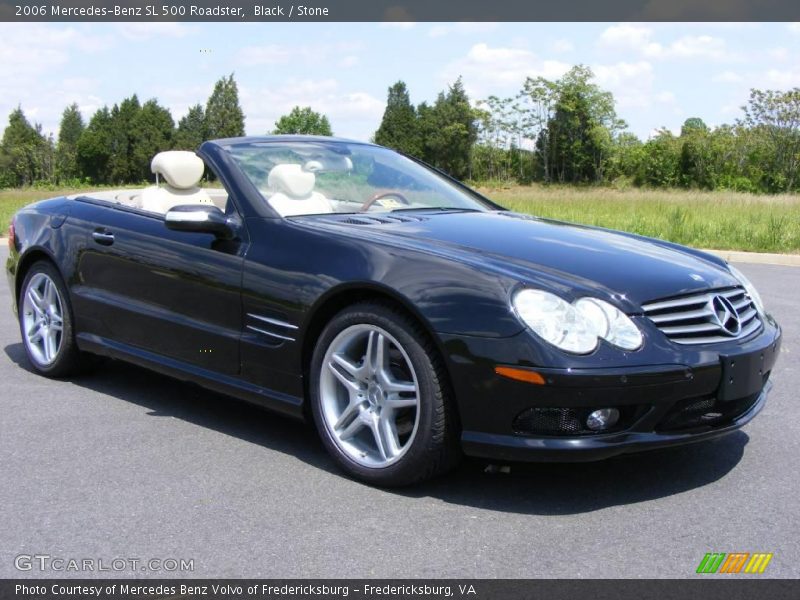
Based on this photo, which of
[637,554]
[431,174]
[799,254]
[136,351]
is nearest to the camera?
[637,554]

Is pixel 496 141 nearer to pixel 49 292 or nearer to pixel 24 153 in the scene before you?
pixel 24 153

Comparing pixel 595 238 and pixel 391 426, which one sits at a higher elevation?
pixel 595 238

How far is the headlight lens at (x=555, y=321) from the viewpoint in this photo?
11.0 feet

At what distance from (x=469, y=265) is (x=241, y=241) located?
122 centimetres

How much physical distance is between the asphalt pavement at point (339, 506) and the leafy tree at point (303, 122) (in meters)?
93.2

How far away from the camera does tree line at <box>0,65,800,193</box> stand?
6488 cm

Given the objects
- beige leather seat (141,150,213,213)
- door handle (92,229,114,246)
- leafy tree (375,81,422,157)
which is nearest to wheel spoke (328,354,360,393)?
door handle (92,229,114,246)

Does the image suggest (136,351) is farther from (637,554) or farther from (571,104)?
(571,104)

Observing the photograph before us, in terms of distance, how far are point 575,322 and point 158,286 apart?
7.29ft

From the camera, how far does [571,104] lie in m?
82.7

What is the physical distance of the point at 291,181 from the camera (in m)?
4.64

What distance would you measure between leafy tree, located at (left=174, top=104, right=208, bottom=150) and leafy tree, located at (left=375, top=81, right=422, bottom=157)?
17004mm

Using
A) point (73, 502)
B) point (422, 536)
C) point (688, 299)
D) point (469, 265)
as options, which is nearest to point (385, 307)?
point (469, 265)
